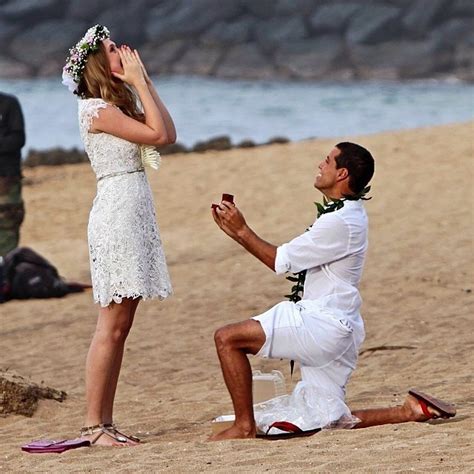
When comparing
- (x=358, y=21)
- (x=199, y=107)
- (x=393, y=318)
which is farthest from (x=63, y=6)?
(x=393, y=318)

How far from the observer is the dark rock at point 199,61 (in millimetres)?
59156

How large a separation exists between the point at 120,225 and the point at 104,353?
55 cm

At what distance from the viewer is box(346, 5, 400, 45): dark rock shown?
58.8m

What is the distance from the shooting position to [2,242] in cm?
1166

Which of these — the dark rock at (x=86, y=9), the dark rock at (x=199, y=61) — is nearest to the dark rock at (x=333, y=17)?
the dark rock at (x=199, y=61)

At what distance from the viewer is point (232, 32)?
2400 inches

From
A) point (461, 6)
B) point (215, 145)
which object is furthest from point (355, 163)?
point (461, 6)

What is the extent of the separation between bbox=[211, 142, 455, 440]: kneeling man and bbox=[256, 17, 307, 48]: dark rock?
54432 millimetres

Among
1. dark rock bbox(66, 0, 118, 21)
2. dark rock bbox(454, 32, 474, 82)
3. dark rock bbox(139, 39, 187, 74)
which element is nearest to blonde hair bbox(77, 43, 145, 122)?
dark rock bbox(454, 32, 474, 82)

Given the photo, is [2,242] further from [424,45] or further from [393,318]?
[424,45]

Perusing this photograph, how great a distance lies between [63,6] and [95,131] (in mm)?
57789

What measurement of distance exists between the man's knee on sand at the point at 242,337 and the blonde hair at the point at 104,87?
986 millimetres

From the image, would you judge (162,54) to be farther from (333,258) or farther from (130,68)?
(333,258)

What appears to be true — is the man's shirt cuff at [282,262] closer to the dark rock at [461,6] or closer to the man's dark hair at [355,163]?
the man's dark hair at [355,163]
